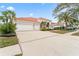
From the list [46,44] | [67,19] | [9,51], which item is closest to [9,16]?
[9,51]

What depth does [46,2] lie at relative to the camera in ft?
7.55

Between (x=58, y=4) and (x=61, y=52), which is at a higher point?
(x=58, y=4)

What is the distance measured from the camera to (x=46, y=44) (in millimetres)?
2307

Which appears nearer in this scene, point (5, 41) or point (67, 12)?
point (5, 41)

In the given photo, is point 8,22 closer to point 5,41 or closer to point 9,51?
point 5,41

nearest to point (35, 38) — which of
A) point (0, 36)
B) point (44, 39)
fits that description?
point (44, 39)

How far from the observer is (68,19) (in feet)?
7.68

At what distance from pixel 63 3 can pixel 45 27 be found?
15.0 inches

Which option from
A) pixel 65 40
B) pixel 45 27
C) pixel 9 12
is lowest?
pixel 65 40

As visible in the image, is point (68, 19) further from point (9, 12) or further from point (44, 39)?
point (9, 12)

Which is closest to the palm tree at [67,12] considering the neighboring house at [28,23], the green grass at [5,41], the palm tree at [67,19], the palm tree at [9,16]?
the palm tree at [67,19]

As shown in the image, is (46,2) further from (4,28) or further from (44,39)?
(4,28)

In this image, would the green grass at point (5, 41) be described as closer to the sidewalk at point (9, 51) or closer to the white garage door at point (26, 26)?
the sidewalk at point (9, 51)

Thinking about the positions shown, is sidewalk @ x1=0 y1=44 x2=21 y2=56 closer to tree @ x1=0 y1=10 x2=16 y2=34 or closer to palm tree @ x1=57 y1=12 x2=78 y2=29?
tree @ x1=0 y1=10 x2=16 y2=34
